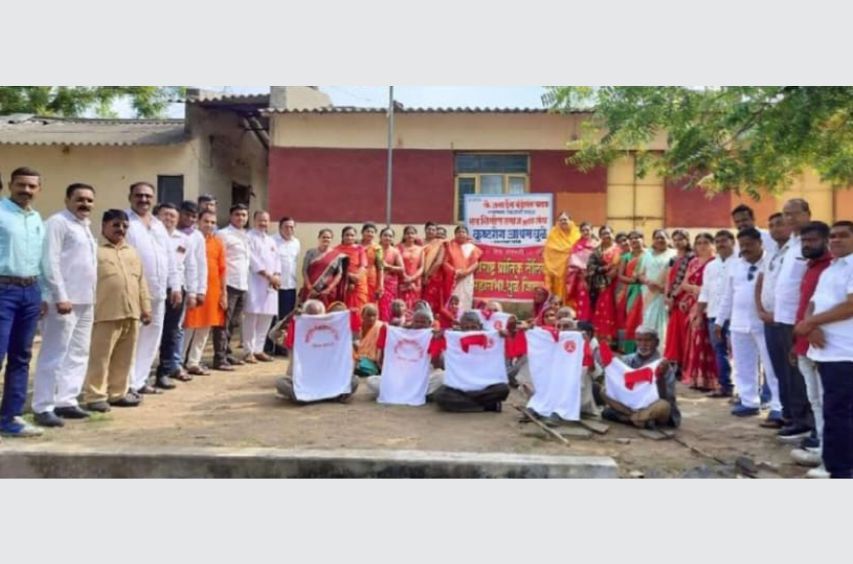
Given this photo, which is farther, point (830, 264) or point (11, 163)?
point (11, 163)

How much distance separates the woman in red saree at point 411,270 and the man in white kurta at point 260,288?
1.67 meters

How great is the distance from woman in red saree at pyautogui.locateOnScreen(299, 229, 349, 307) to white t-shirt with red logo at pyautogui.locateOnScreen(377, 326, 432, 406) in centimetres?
219

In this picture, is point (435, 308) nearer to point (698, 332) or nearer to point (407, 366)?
point (407, 366)

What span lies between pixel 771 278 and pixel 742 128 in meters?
1.47

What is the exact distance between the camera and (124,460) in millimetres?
4938

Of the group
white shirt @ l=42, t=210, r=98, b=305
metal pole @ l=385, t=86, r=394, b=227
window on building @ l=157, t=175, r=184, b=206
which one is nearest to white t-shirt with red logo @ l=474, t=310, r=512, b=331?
white shirt @ l=42, t=210, r=98, b=305

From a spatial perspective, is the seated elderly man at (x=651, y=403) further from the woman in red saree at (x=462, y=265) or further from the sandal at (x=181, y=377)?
the sandal at (x=181, y=377)

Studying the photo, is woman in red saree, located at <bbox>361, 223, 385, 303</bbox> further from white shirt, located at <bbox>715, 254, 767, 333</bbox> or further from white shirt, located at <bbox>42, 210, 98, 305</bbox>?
white shirt, located at <bbox>715, 254, 767, 333</bbox>

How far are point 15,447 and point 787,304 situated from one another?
5.76 meters

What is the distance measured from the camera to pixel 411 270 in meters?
9.88

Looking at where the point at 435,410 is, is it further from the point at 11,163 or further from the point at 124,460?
the point at 11,163

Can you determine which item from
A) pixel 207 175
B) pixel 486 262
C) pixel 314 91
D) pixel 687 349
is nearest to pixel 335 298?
pixel 486 262

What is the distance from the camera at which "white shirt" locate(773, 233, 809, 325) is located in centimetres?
551

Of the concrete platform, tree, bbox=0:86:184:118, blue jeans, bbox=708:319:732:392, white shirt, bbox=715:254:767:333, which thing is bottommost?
the concrete platform
